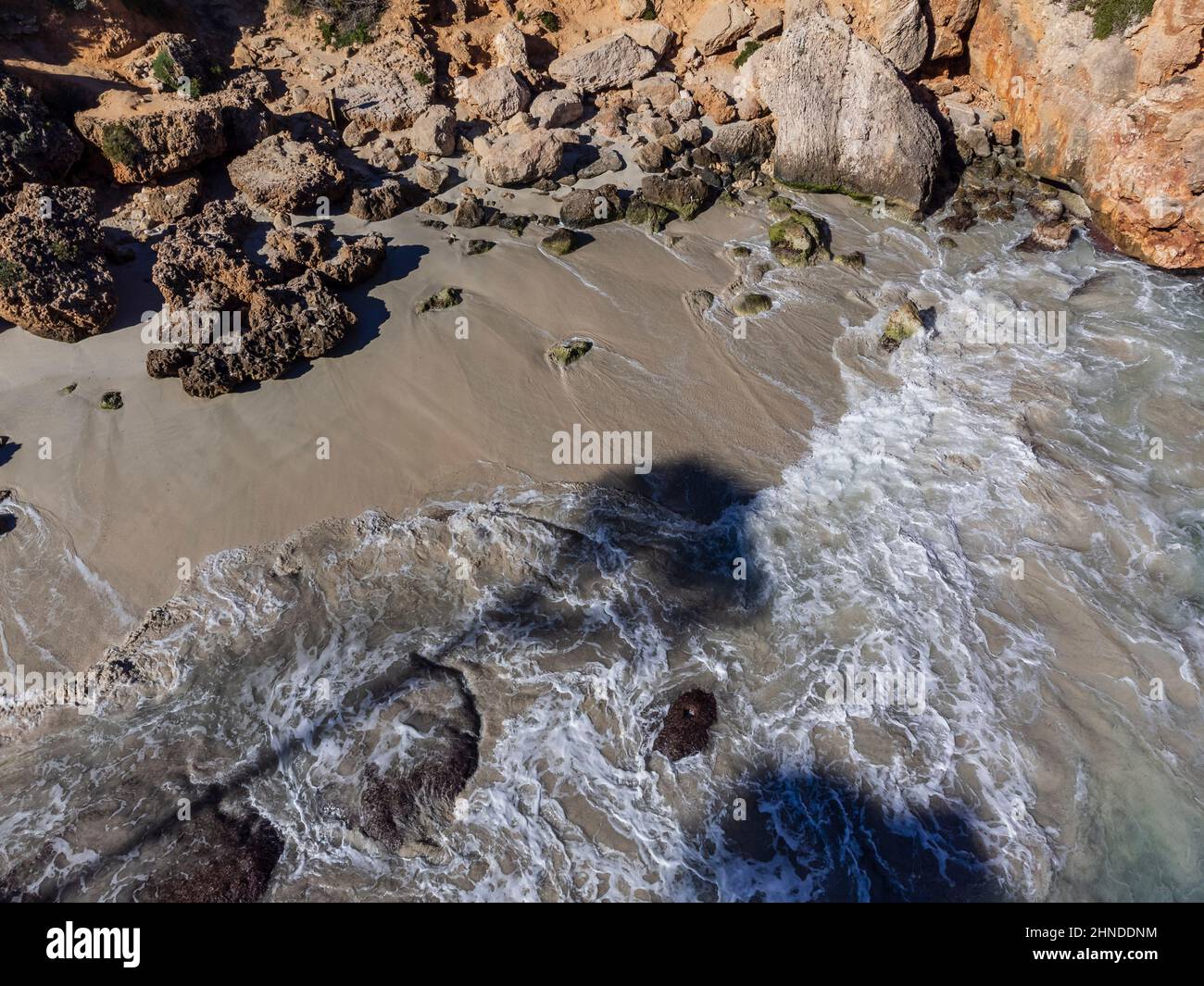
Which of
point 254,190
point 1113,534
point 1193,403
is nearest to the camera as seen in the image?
point 1113,534

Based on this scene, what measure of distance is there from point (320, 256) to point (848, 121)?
1294 cm

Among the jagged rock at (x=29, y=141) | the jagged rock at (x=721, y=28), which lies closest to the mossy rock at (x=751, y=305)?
the jagged rock at (x=721, y=28)

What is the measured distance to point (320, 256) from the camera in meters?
13.3

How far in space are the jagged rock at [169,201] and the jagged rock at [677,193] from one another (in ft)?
32.3

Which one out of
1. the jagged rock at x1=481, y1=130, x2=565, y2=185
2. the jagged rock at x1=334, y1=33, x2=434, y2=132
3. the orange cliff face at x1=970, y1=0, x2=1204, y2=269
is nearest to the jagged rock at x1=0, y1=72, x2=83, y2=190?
the jagged rock at x1=334, y1=33, x2=434, y2=132

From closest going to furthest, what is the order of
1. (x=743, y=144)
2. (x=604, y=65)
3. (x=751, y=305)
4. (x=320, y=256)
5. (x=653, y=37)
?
(x=320, y=256) < (x=751, y=305) < (x=743, y=144) < (x=604, y=65) < (x=653, y=37)

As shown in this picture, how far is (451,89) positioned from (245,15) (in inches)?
229

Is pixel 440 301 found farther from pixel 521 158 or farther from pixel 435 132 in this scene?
pixel 435 132

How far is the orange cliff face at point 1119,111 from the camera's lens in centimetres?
1440

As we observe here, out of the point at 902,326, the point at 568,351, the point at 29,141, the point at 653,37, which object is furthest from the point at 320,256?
the point at 653,37

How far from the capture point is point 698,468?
11.0 m

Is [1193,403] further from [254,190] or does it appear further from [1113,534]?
[254,190]
